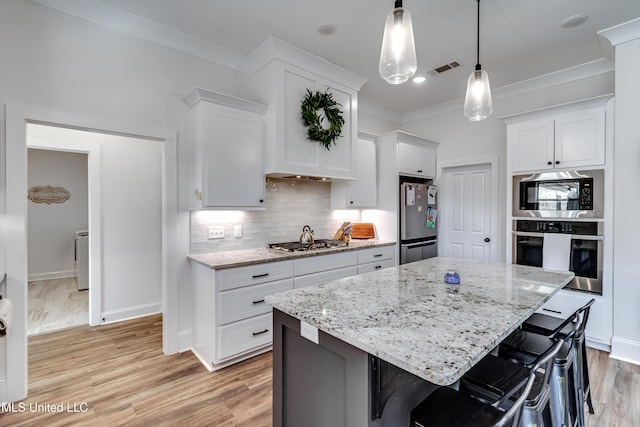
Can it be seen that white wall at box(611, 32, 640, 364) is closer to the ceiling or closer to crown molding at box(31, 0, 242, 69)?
the ceiling

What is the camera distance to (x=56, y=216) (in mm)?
5859

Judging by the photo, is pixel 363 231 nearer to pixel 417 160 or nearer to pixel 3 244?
pixel 417 160


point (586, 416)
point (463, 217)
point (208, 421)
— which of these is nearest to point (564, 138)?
point (463, 217)

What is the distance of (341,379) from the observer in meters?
1.22

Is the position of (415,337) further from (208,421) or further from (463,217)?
(463,217)

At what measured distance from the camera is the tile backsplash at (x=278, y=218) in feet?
9.86

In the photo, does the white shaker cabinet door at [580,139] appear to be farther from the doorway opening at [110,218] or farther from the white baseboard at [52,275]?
the white baseboard at [52,275]

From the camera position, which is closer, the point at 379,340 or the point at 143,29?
the point at 379,340

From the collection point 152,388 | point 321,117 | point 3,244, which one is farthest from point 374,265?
point 3,244

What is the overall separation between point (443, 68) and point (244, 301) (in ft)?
10.4

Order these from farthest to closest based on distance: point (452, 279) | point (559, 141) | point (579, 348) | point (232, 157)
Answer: point (559, 141) → point (232, 157) → point (452, 279) → point (579, 348)

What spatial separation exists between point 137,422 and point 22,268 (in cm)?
134

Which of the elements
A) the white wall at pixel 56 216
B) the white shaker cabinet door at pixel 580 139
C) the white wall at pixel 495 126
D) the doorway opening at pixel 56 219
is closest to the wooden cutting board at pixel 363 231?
the white wall at pixel 495 126

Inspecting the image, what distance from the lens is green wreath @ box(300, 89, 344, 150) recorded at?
3102 millimetres
